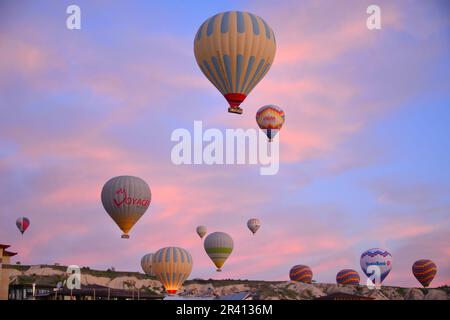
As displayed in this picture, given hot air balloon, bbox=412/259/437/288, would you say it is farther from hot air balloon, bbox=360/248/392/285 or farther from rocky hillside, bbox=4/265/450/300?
rocky hillside, bbox=4/265/450/300

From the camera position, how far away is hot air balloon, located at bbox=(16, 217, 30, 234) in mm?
102500

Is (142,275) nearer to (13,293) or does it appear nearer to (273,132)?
(13,293)

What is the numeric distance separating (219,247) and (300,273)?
31946 mm

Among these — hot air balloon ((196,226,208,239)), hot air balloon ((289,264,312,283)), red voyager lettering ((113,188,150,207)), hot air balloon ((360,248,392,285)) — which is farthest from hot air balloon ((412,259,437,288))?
red voyager lettering ((113,188,150,207))

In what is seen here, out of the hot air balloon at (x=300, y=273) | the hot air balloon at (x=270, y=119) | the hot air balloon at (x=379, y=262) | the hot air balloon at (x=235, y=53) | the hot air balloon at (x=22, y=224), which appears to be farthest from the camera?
the hot air balloon at (x=300, y=273)

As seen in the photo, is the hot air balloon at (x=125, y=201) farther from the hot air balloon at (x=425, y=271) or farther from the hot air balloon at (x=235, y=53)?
the hot air balloon at (x=425, y=271)

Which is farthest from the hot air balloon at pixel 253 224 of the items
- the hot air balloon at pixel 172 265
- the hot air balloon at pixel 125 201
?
the hot air balloon at pixel 125 201

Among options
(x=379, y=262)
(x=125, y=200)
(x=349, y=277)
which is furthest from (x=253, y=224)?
(x=125, y=200)

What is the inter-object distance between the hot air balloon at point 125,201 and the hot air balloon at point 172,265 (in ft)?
40.6

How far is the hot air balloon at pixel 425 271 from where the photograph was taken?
345 ft

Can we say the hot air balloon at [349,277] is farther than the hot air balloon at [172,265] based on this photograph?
Yes
